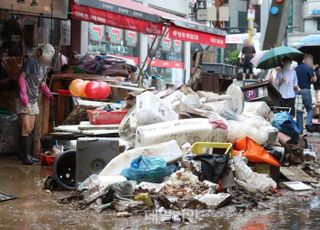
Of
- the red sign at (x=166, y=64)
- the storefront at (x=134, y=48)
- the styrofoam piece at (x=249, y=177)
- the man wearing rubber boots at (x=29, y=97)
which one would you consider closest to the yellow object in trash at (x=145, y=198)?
the styrofoam piece at (x=249, y=177)

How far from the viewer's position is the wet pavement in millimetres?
6047

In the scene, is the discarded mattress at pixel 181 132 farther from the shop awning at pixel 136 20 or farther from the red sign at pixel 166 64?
the red sign at pixel 166 64

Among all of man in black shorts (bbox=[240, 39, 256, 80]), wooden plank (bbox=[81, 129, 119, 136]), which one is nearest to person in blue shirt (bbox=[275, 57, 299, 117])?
wooden plank (bbox=[81, 129, 119, 136])

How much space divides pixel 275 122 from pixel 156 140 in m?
2.78

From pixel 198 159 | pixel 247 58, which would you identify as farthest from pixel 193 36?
pixel 247 58

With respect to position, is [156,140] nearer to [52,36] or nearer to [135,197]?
[135,197]

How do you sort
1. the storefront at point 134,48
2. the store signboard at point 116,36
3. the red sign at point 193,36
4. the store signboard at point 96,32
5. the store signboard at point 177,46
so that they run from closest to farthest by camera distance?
the red sign at point 193,36 < the store signboard at point 96,32 < the storefront at point 134,48 < the store signboard at point 116,36 < the store signboard at point 177,46

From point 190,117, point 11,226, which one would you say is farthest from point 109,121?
point 11,226

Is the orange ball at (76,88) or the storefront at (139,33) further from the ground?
the storefront at (139,33)

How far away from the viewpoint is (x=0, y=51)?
11.1 meters

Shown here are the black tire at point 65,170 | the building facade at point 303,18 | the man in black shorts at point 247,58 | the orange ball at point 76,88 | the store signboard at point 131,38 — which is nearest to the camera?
the black tire at point 65,170

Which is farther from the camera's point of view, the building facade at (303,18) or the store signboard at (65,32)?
the building facade at (303,18)

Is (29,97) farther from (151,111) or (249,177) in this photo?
(249,177)

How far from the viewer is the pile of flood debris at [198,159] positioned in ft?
22.6
